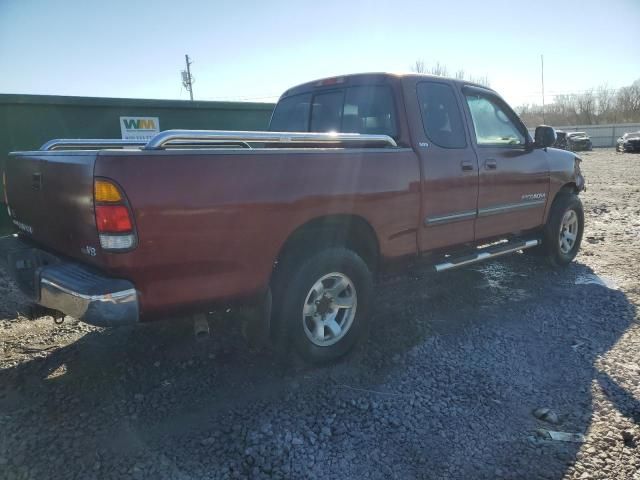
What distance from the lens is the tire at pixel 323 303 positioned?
3207 mm

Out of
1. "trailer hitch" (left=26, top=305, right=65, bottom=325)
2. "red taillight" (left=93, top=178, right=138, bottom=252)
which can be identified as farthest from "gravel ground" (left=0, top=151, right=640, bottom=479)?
"red taillight" (left=93, top=178, right=138, bottom=252)

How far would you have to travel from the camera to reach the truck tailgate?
2.57 metres

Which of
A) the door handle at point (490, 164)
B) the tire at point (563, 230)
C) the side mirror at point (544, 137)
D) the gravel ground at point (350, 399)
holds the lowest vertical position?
the gravel ground at point (350, 399)

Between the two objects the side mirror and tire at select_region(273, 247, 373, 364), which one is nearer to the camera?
tire at select_region(273, 247, 373, 364)

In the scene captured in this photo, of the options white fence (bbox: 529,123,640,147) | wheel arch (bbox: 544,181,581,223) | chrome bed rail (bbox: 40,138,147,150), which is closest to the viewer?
chrome bed rail (bbox: 40,138,147,150)

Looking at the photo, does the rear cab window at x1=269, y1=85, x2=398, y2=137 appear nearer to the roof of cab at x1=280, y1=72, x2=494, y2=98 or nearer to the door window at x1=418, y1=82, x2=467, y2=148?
the roof of cab at x1=280, y1=72, x2=494, y2=98

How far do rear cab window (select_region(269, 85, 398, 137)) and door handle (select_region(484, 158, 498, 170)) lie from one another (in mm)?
1083

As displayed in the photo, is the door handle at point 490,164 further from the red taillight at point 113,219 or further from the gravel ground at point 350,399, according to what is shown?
the red taillight at point 113,219

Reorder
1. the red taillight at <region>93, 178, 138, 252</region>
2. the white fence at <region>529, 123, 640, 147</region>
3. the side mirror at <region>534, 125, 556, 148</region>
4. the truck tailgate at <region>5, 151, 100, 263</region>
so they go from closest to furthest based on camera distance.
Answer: the red taillight at <region>93, 178, 138, 252</region> < the truck tailgate at <region>5, 151, 100, 263</region> < the side mirror at <region>534, 125, 556, 148</region> < the white fence at <region>529, 123, 640, 147</region>

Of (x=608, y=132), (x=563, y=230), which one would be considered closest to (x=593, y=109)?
(x=608, y=132)

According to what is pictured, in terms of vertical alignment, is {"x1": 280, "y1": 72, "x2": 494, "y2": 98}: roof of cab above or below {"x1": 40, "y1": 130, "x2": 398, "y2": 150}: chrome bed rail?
above

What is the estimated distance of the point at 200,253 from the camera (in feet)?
8.88

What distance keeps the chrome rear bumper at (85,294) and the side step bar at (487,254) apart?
2614mm

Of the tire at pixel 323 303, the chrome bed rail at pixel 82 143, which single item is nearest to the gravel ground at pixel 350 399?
the tire at pixel 323 303
